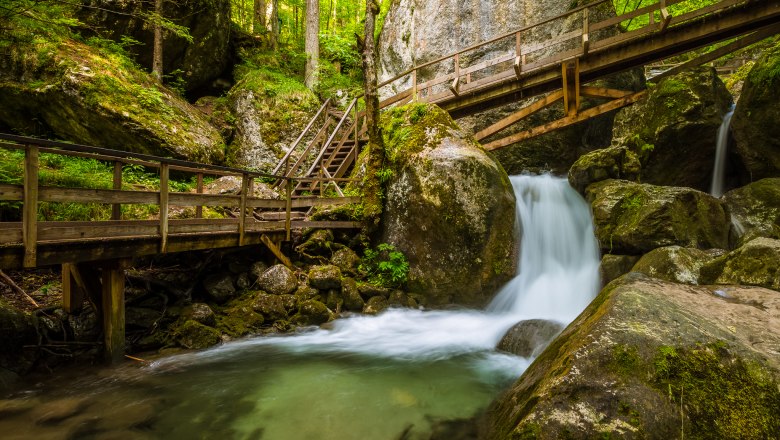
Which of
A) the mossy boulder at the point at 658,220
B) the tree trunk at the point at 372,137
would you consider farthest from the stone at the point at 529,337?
the tree trunk at the point at 372,137

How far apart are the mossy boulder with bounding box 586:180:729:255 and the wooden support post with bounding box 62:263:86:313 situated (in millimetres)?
9258

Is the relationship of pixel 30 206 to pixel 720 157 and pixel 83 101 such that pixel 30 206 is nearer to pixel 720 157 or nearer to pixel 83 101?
pixel 83 101

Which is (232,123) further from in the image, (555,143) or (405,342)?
(555,143)

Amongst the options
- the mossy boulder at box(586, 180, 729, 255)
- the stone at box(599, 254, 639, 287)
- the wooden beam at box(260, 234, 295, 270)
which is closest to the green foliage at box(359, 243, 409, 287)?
the wooden beam at box(260, 234, 295, 270)

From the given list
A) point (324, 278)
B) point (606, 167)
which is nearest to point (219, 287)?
point (324, 278)

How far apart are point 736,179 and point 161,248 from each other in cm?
1359

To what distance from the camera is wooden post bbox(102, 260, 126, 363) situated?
5.20m

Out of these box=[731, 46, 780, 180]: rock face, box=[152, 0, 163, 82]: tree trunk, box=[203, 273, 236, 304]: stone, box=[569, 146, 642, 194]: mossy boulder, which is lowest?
box=[203, 273, 236, 304]: stone

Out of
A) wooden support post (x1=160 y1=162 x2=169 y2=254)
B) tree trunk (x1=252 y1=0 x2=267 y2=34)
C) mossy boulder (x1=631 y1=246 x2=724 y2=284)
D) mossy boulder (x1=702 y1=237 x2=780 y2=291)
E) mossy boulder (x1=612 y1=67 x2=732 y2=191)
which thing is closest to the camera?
mossy boulder (x1=702 y1=237 x2=780 y2=291)

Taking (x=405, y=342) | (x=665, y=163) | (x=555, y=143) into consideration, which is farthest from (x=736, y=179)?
(x=405, y=342)

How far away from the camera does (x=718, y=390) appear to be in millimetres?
2455

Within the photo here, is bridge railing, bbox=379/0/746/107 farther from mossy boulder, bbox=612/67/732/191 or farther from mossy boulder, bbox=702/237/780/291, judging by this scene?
mossy boulder, bbox=702/237/780/291

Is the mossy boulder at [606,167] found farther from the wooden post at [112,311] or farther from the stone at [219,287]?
the wooden post at [112,311]

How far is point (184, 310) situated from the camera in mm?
6484
